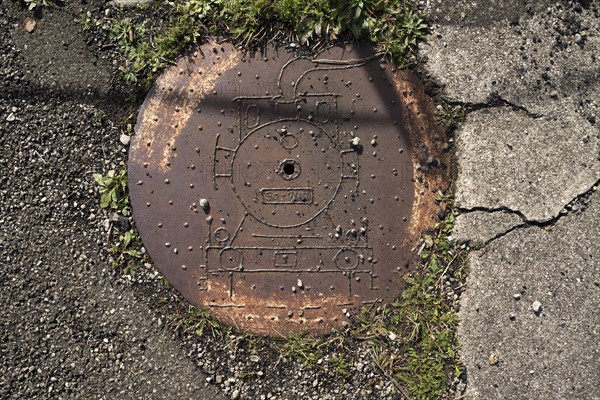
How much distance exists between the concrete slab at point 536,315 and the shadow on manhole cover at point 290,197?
42 centimetres

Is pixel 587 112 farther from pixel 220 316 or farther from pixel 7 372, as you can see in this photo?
pixel 7 372

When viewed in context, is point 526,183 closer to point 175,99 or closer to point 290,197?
point 290,197

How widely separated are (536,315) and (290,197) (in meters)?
1.30

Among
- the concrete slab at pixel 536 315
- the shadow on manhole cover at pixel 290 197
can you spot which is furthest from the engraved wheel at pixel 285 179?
the concrete slab at pixel 536 315

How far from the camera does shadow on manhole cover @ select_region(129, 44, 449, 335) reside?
2.55m

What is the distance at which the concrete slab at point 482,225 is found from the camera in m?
2.61

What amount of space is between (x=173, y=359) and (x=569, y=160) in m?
2.14

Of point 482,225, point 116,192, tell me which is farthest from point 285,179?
point 482,225

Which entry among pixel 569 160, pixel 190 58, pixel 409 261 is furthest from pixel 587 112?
pixel 190 58

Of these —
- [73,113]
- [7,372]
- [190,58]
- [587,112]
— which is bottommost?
[7,372]

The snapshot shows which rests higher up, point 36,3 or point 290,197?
point 36,3

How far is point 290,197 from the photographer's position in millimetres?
2553

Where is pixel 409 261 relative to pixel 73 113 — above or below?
below

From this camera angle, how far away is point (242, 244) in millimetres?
2557
